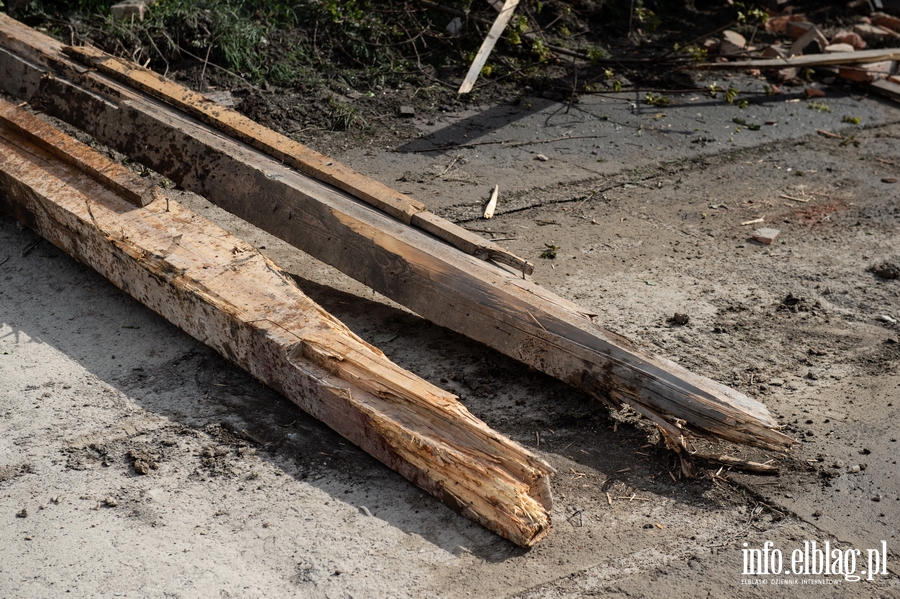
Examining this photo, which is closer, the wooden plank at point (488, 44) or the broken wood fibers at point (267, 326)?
the broken wood fibers at point (267, 326)

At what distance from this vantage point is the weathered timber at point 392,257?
10.4 ft

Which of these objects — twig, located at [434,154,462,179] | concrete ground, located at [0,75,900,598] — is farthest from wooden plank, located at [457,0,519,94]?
concrete ground, located at [0,75,900,598]

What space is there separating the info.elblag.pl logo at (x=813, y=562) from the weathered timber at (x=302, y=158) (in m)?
1.45

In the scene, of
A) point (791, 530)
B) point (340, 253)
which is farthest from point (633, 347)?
point (340, 253)

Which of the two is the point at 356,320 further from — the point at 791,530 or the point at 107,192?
the point at 791,530

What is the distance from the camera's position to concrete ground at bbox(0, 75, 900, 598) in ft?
8.91

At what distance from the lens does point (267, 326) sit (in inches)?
127

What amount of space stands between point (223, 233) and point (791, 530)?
107 inches

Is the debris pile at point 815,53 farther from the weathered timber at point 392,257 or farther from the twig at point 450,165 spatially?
the weathered timber at point 392,257

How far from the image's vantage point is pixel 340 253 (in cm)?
381

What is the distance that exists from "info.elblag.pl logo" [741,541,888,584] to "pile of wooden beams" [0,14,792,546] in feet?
1.30

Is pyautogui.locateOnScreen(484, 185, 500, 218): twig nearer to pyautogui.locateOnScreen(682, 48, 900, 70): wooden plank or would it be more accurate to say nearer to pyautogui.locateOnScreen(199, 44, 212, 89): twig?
pyautogui.locateOnScreen(199, 44, 212, 89): twig

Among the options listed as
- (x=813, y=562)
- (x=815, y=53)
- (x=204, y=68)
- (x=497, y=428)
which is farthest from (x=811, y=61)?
(x=813, y=562)

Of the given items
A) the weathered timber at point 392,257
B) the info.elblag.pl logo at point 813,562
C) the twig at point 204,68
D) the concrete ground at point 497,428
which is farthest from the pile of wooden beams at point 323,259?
the twig at point 204,68
